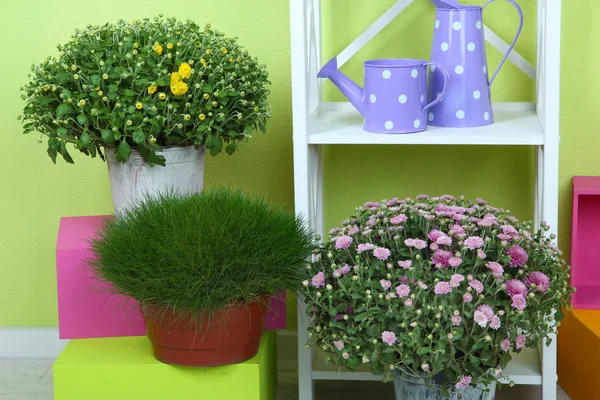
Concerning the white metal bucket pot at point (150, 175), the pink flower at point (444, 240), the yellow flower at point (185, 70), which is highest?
the yellow flower at point (185, 70)

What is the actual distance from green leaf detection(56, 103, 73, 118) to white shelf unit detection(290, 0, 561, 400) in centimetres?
35

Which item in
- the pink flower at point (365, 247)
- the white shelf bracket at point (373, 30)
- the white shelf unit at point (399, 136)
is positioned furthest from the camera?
the white shelf bracket at point (373, 30)

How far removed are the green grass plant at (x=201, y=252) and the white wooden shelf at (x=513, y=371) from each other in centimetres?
31

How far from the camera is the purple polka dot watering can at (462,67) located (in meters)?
1.42

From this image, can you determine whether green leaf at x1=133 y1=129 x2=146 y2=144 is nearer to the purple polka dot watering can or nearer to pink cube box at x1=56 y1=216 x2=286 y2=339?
pink cube box at x1=56 y1=216 x2=286 y2=339

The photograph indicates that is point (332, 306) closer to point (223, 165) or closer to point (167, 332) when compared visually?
point (167, 332)

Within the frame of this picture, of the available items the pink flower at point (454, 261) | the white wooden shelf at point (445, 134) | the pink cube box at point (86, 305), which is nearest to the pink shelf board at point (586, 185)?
the white wooden shelf at point (445, 134)

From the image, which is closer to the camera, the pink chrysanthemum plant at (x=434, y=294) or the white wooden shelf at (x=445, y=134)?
the pink chrysanthemum plant at (x=434, y=294)

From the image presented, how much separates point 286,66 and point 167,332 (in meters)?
0.64

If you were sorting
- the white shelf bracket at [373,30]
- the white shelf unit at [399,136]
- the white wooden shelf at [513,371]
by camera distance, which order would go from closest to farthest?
the white shelf unit at [399,136] → the white wooden shelf at [513,371] → the white shelf bracket at [373,30]

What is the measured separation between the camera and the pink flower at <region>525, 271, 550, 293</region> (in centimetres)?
123

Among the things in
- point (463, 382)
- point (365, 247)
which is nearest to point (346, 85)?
point (365, 247)

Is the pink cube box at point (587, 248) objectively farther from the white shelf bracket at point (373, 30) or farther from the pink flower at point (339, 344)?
the pink flower at point (339, 344)

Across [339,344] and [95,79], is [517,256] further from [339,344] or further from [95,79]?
[95,79]
